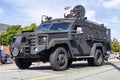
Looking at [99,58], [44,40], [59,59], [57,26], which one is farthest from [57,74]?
[99,58]

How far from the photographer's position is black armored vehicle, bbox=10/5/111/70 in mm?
12477

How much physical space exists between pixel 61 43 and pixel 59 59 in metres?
0.67

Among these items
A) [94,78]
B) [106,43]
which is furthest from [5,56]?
[94,78]

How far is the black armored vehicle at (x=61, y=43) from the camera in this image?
12477 millimetres

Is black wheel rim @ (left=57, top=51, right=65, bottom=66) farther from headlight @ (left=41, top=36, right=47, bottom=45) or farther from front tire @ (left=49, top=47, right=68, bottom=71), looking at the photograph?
headlight @ (left=41, top=36, right=47, bottom=45)

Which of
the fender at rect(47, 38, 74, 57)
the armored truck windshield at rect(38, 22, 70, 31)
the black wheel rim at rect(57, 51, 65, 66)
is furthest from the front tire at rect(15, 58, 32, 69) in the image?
the fender at rect(47, 38, 74, 57)

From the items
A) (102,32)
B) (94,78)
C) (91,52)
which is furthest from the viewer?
(102,32)

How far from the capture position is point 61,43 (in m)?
12.8

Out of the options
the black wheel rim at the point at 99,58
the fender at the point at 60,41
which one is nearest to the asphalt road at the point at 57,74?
the fender at the point at 60,41

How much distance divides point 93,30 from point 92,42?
767mm

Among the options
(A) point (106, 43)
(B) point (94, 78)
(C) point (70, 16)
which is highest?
(C) point (70, 16)

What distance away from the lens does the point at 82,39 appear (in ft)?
47.6

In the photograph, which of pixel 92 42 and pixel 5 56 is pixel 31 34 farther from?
pixel 5 56

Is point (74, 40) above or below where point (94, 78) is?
above
